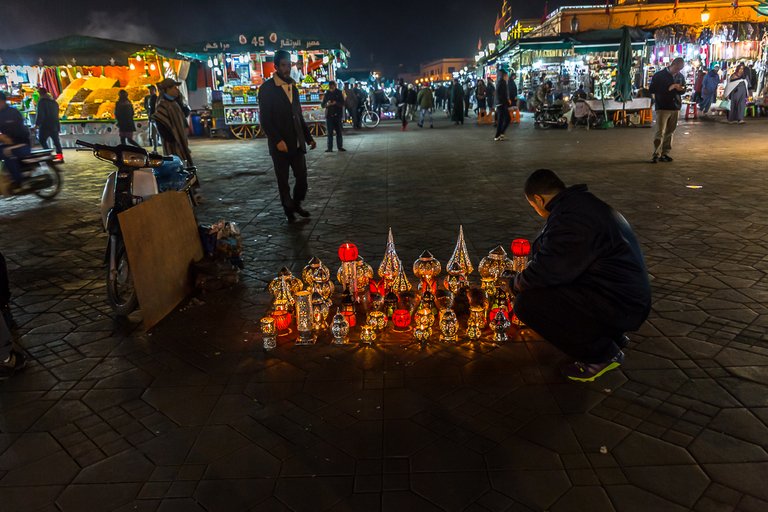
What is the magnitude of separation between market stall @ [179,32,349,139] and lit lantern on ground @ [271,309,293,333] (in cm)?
1692

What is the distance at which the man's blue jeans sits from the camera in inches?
371

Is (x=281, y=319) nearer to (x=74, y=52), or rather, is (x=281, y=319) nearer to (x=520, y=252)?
(x=520, y=252)

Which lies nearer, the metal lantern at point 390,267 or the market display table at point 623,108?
the metal lantern at point 390,267

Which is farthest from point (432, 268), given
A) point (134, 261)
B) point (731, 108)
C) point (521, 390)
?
point (731, 108)

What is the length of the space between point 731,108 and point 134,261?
21842 millimetres

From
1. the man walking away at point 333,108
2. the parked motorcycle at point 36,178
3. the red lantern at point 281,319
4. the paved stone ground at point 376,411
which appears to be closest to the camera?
the paved stone ground at point 376,411

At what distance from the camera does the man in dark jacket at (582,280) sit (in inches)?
110

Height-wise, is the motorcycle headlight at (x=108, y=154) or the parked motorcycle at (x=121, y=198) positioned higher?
the motorcycle headlight at (x=108, y=154)

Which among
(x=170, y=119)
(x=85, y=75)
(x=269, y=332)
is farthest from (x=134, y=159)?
(x=85, y=75)

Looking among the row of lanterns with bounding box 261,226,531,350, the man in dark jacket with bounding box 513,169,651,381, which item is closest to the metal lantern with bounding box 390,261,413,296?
the row of lanterns with bounding box 261,226,531,350

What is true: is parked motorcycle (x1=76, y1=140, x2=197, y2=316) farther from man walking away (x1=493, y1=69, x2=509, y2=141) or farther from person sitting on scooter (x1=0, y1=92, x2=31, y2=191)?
man walking away (x1=493, y1=69, x2=509, y2=141)

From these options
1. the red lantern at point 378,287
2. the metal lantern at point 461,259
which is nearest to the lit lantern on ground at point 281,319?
the red lantern at point 378,287

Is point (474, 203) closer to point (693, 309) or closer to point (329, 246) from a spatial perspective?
point (329, 246)

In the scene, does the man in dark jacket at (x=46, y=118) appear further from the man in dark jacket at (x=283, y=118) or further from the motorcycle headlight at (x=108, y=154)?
the motorcycle headlight at (x=108, y=154)
